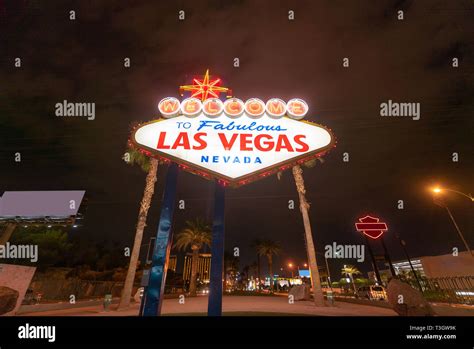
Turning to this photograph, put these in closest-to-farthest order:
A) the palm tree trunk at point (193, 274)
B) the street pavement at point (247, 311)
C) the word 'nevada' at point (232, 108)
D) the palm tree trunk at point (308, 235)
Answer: the word 'nevada' at point (232, 108), the street pavement at point (247, 311), the palm tree trunk at point (308, 235), the palm tree trunk at point (193, 274)

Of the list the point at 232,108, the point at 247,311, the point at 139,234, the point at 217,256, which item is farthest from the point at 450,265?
the point at 217,256

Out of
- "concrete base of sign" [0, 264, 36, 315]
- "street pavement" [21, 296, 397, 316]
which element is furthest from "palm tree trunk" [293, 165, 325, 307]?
"concrete base of sign" [0, 264, 36, 315]

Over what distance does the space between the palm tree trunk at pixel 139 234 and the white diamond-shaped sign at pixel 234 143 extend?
1197 cm

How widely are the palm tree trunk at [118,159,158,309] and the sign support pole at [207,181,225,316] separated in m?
12.1

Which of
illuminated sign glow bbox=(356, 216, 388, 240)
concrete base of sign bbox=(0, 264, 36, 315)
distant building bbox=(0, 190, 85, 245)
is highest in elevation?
distant building bbox=(0, 190, 85, 245)

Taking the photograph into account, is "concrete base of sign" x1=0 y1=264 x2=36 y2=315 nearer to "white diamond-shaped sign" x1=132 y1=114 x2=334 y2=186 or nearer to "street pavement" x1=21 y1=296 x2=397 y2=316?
"street pavement" x1=21 y1=296 x2=397 y2=316

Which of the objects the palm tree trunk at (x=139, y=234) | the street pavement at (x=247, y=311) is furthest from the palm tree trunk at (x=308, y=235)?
the palm tree trunk at (x=139, y=234)

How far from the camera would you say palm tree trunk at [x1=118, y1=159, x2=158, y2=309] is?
18.1 m

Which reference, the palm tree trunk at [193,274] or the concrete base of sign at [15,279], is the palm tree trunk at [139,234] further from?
the palm tree trunk at [193,274]

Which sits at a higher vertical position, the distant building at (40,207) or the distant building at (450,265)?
the distant building at (40,207)

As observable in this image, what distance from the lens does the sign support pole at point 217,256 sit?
8031 millimetres
